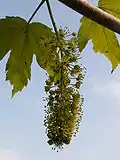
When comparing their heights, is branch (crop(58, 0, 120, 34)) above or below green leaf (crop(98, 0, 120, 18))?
below

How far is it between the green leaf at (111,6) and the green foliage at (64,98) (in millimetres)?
156

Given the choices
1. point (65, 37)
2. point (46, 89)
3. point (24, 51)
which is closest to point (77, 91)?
point (46, 89)

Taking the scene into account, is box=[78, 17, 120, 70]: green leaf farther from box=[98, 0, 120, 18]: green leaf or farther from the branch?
the branch

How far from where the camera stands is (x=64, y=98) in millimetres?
1139

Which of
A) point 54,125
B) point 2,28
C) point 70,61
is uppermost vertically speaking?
point 2,28

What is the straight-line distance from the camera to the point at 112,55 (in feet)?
4.29

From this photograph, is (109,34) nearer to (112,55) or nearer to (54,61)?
(112,55)

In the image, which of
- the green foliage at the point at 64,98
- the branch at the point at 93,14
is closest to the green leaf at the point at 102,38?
the green foliage at the point at 64,98

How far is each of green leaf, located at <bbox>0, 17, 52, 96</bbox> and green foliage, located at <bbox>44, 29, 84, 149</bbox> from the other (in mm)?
128

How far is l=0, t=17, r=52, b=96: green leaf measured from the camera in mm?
1330

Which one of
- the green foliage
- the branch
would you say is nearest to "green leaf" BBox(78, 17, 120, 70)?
the green foliage

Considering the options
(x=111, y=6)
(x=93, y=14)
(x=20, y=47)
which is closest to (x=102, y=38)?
(x=111, y=6)

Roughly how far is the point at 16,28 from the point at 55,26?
22 centimetres

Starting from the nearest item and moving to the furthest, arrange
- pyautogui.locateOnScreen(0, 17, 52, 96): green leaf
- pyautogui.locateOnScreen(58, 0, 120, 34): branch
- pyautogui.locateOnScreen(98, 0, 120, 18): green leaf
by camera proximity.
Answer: pyautogui.locateOnScreen(58, 0, 120, 34): branch, pyautogui.locateOnScreen(98, 0, 120, 18): green leaf, pyautogui.locateOnScreen(0, 17, 52, 96): green leaf
